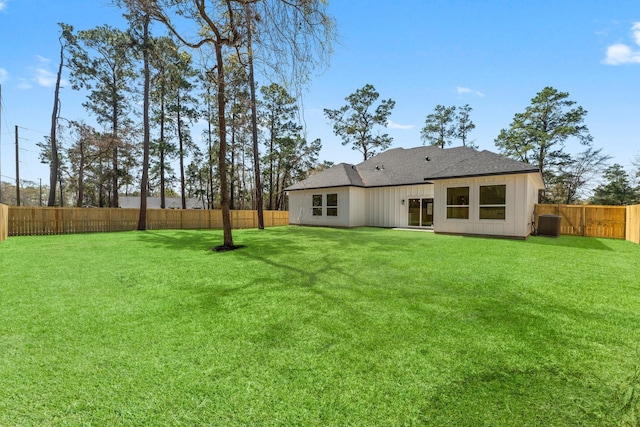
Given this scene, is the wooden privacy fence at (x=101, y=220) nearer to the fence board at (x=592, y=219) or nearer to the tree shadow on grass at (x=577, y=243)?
the tree shadow on grass at (x=577, y=243)

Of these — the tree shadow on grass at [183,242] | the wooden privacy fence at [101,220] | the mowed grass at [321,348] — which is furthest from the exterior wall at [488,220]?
the wooden privacy fence at [101,220]

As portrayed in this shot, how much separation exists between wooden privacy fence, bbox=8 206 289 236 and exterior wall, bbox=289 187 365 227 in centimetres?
360

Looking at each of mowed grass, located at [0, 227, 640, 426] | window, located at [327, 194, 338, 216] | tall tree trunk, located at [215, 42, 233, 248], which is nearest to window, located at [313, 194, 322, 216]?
window, located at [327, 194, 338, 216]

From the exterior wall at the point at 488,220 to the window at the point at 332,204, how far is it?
17.9 ft

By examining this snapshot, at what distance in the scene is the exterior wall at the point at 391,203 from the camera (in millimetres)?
13125

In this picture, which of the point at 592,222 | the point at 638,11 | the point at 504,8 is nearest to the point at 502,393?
the point at 504,8

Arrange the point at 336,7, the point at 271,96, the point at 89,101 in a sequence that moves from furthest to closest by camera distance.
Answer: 1. the point at 271,96
2. the point at 89,101
3. the point at 336,7

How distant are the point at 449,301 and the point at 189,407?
9.45 feet

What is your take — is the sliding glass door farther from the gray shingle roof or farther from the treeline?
the treeline

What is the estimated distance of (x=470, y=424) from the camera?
4.86 feet

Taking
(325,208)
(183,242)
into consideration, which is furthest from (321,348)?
(325,208)

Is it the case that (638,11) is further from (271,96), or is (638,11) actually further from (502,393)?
(271,96)

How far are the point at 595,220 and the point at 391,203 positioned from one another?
8.13 meters

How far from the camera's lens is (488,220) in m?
9.50
